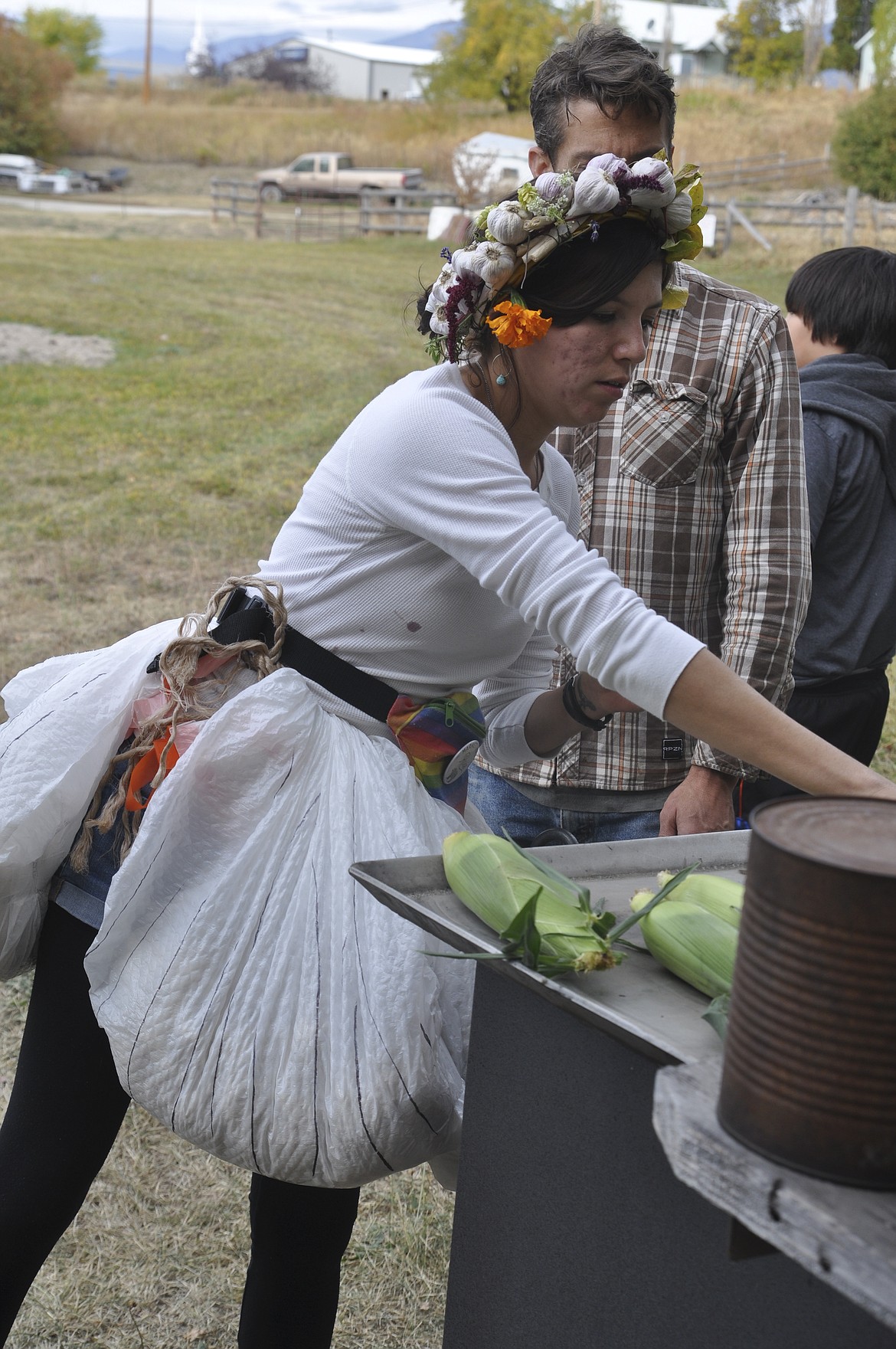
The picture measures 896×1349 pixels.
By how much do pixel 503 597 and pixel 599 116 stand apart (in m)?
1.12

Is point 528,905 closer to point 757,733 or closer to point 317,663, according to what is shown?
point 757,733

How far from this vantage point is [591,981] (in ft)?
4.04

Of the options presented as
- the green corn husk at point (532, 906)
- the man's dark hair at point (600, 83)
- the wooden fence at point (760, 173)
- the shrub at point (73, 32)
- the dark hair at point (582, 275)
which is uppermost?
the shrub at point (73, 32)

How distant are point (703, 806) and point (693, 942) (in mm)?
1100

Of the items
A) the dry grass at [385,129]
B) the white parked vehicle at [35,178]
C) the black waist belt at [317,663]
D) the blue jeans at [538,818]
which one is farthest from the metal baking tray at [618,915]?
the white parked vehicle at [35,178]

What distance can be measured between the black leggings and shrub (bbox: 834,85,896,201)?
27.0m

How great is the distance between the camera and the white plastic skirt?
1.46m

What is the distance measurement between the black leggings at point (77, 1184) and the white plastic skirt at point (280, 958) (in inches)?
5.4

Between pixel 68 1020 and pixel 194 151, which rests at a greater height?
pixel 194 151

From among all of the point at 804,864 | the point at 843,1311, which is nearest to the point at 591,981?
the point at 843,1311

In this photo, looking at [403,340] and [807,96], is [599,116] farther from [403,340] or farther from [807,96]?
[807,96]

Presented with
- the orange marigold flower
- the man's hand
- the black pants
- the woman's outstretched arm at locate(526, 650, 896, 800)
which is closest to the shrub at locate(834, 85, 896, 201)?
the black pants

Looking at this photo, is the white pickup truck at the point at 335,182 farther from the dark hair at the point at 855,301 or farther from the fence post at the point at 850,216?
the dark hair at the point at 855,301

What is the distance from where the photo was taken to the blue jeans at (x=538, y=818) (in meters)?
2.56
